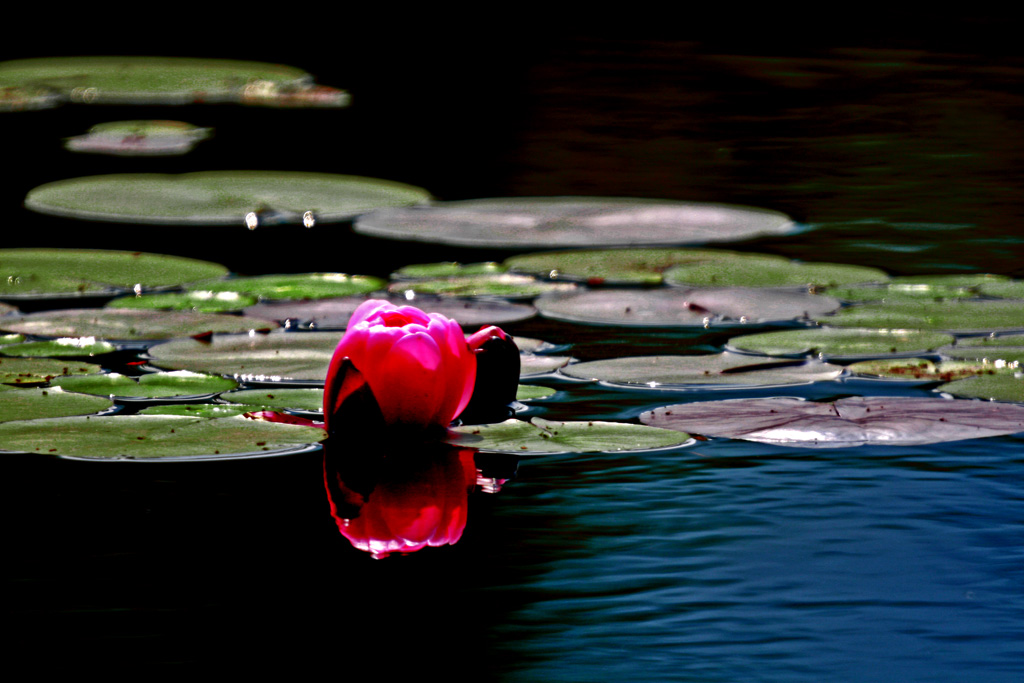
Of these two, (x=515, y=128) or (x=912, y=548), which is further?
(x=515, y=128)

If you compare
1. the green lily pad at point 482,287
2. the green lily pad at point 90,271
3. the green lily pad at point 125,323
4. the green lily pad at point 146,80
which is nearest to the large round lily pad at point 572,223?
the green lily pad at point 482,287

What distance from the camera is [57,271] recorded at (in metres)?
3.31

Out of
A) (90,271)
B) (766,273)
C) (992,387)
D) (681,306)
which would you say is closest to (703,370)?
(992,387)

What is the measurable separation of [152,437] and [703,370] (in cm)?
90

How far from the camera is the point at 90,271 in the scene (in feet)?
10.9

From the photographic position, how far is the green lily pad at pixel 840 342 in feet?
8.16

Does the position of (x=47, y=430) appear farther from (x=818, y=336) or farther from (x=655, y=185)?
(x=655, y=185)

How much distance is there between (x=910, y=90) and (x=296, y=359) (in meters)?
5.84

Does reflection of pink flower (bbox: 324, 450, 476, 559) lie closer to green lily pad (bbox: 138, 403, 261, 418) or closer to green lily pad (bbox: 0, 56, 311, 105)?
green lily pad (bbox: 138, 403, 261, 418)

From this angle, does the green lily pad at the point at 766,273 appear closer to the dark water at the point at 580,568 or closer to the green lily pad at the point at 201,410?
the dark water at the point at 580,568

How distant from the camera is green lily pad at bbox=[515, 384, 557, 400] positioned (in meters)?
2.17

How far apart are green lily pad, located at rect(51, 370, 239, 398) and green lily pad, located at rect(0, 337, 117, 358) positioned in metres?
0.23

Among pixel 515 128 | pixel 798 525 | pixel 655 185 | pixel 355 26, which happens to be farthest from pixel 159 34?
pixel 798 525

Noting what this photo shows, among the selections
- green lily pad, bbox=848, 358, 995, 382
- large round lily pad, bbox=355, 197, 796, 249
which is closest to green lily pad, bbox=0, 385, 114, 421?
green lily pad, bbox=848, 358, 995, 382
